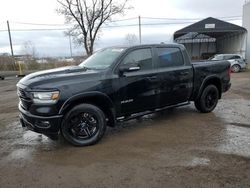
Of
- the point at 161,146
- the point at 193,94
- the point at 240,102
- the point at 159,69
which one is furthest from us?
the point at 240,102

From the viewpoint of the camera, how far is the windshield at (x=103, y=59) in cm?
559

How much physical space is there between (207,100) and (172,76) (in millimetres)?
1736

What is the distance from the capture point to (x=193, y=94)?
6984 millimetres

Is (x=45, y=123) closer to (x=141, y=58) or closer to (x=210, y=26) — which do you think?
(x=141, y=58)

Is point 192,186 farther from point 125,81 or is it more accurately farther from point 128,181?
point 125,81

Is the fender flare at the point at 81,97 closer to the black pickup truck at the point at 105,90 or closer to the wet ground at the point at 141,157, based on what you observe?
the black pickup truck at the point at 105,90

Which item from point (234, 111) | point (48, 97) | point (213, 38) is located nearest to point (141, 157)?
point (48, 97)

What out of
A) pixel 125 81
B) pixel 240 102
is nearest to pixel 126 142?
pixel 125 81

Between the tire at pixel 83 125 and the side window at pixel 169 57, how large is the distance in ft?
6.29

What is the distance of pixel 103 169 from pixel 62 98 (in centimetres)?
142

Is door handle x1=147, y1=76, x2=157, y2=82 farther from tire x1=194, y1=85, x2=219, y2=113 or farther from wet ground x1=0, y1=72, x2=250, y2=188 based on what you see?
tire x1=194, y1=85, x2=219, y2=113

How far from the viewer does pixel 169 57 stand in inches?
252

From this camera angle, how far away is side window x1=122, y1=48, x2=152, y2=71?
566 cm

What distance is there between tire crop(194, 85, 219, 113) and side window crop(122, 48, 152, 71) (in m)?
2.11
